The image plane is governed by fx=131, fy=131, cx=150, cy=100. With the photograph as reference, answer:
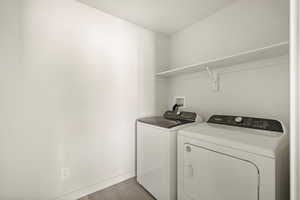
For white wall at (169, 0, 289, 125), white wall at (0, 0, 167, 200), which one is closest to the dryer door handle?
white wall at (169, 0, 289, 125)

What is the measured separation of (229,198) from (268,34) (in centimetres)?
157

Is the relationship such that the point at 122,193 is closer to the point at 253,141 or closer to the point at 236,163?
the point at 236,163

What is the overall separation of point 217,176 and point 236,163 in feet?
0.64

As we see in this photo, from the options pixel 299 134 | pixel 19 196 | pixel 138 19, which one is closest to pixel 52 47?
pixel 138 19

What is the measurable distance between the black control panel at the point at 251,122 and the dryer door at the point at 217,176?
0.50 metres

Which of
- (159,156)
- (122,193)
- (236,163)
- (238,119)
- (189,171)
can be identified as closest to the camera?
(236,163)

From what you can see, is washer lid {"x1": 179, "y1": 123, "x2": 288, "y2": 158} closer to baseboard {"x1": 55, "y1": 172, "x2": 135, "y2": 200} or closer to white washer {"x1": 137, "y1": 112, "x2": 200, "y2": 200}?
white washer {"x1": 137, "y1": 112, "x2": 200, "y2": 200}

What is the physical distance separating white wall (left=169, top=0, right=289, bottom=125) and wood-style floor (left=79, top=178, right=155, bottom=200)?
4.50 feet

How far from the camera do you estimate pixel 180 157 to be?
1314 mm

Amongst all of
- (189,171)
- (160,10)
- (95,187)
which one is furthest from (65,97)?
(160,10)

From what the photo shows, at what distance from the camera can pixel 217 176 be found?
1.02 metres

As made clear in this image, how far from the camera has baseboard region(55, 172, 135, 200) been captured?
5.02 feet

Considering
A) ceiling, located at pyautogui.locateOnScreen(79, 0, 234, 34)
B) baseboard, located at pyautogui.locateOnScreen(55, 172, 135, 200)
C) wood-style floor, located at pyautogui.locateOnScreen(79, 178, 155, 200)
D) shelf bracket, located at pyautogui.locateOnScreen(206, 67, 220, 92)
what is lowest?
wood-style floor, located at pyautogui.locateOnScreen(79, 178, 155, 200)

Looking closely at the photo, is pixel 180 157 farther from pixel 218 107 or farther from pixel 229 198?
pixel 218 107
